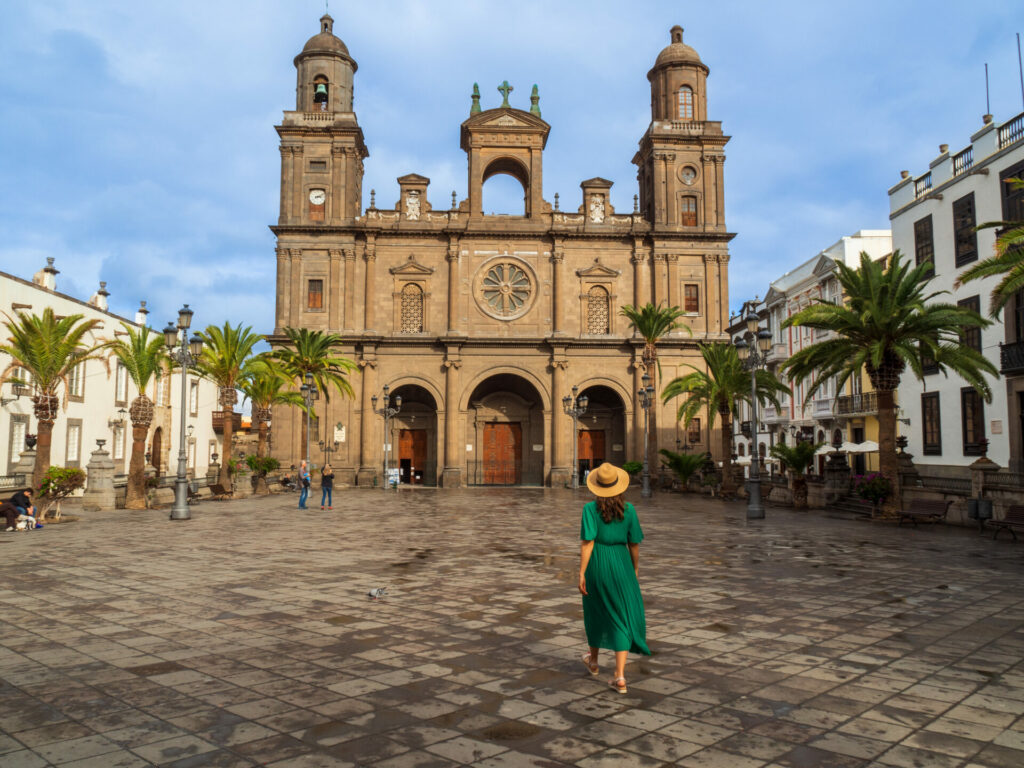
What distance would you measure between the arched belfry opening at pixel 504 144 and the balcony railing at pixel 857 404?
21289mm

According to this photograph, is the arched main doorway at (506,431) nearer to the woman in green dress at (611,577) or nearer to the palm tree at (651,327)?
the palm tree at (651,327)

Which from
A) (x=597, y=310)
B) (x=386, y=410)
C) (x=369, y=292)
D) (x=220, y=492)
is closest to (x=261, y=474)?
(x=220, y=492)

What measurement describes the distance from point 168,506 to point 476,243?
22.9m

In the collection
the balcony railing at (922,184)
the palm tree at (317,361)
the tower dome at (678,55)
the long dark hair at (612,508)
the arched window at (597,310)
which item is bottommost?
the long dark hair at (612,508)

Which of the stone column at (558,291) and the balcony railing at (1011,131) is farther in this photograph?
the stone column at (558,291)

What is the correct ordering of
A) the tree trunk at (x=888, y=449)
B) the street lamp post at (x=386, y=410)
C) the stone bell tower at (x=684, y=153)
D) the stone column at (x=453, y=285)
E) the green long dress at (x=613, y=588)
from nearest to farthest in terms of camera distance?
the green long dress at (x=613, y=588), the tree trunk at (x=888, y=449), the street lamp post at (x=386, y=410), the stone column at (x=453, y=285), the stone bell tower at (x=684, y=153)

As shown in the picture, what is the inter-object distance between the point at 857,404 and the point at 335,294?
30.6m

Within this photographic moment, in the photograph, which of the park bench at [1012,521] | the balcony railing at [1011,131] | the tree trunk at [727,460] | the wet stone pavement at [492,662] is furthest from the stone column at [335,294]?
the park bench at [1012,521]

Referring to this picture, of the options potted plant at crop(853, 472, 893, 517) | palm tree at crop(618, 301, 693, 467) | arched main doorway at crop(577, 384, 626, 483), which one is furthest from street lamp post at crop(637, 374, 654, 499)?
potted plant at crop(853, 472, 893, 517)

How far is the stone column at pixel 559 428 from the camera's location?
4047 cm

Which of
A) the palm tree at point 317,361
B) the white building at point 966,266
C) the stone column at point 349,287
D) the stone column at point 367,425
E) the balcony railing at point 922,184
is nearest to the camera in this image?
the white building at point 966,266

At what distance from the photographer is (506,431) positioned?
4506 centimetres

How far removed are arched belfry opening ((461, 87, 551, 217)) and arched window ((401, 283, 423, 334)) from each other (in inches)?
222

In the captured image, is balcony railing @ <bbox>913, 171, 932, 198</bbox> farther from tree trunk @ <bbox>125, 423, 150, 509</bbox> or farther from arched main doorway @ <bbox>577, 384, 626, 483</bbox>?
tree trunk @ <bbox>125, 423, 150, 509</bbox>
